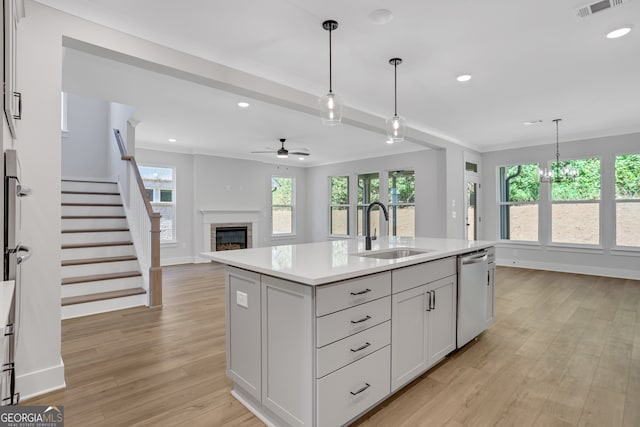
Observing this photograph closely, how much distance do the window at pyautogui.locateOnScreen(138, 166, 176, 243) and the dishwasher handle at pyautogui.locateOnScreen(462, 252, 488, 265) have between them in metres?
6.47

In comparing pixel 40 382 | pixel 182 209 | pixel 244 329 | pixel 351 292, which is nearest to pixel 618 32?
pixel 351 292

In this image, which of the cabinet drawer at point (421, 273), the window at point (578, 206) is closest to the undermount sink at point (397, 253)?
the cabinet drawer at point (421, 273)

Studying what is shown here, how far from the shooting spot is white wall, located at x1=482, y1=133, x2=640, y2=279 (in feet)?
19.5

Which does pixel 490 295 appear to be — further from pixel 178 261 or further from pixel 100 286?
pixel 178 261

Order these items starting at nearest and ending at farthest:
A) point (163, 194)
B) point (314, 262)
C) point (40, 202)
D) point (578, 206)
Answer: point (314, 262) < point (40, 202) < point (578, 206) < point (163, 194)

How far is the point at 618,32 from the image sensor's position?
9.03ft

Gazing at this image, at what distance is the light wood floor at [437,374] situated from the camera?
1981 millimetres

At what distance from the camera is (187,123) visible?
5.50 m

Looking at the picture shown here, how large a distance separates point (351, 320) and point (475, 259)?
5.48 feet

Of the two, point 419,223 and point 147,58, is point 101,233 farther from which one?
point 419,223

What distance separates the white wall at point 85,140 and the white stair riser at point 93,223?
7.20 ft

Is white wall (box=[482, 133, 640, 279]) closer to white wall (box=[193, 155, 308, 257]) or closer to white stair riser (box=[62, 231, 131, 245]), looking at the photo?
white wall (box=[193, 155, 308, 257])

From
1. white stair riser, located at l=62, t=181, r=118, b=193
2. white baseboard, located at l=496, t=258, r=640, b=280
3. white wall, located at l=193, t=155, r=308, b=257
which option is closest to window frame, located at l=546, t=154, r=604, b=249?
white baseboard, located at l=496, t=258, r=640, b=280

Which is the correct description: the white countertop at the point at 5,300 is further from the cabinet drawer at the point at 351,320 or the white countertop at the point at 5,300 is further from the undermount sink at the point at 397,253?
the undermount sink at the point at 397,253
